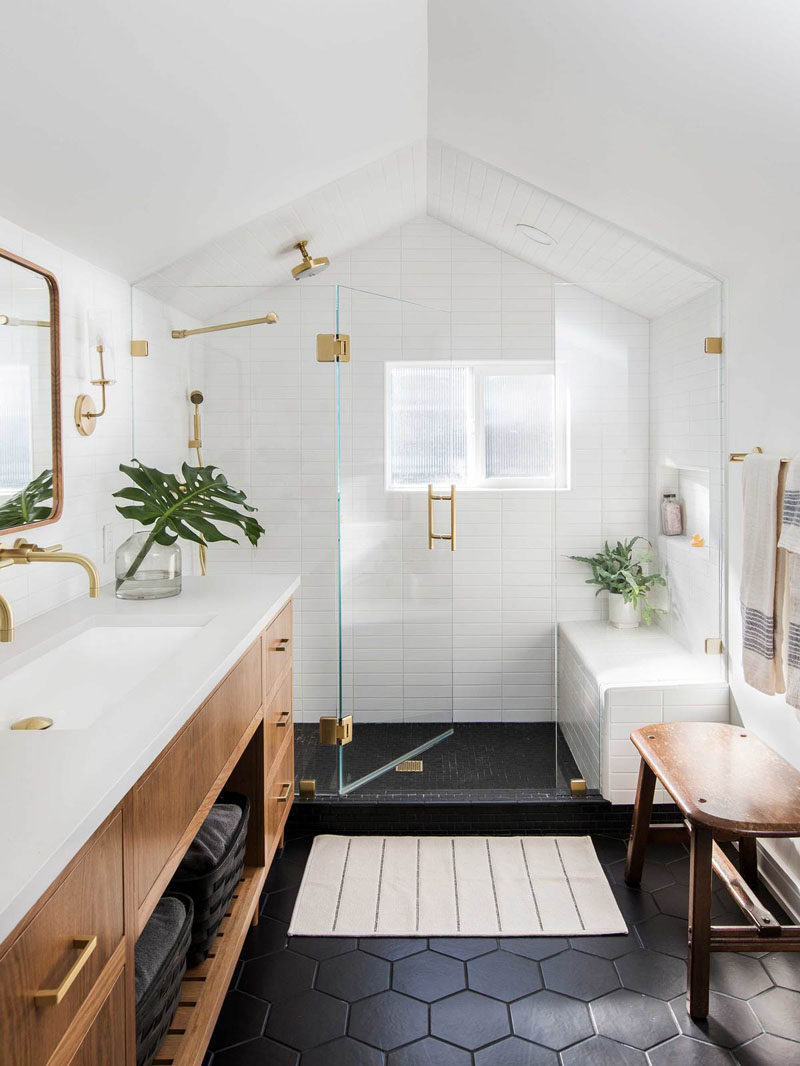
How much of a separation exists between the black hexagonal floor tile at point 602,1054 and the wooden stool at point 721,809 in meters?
0.22

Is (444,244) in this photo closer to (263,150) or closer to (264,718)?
(263,150)

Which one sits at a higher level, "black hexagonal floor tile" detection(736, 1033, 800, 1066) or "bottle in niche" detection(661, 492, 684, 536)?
"bottle in niche" detection(661, 492, 684, 536)

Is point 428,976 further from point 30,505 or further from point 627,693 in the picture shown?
point 30,505

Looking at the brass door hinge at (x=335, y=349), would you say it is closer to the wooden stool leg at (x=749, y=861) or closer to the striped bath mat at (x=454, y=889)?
the striped bath mat at (x=454, y=889)

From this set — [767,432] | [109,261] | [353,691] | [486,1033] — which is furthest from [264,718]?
[767,432]

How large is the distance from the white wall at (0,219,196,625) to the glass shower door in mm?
624

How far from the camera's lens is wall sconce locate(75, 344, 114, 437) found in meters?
2.49

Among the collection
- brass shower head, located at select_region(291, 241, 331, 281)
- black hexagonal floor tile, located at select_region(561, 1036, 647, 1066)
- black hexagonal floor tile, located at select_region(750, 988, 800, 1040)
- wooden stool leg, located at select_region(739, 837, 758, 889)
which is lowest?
black hexagonal floor tile, located at select_region(561, 1036, 647, 1066)

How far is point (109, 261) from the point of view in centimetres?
266

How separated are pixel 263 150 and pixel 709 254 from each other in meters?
1.52

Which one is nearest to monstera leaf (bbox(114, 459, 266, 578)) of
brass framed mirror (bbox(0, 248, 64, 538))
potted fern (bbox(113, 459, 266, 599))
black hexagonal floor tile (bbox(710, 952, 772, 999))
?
potted fern (bbox(113, 459, 266, 599))

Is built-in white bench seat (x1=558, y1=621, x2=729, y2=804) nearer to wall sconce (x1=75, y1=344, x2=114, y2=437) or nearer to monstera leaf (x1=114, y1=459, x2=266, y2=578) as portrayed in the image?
monstera leaf (x1=114, y1=459, x2=266, y2=578)

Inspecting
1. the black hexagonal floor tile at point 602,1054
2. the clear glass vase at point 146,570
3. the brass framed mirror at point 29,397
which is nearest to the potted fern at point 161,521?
the clear glass vase at point 146,570

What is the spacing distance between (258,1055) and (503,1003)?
616 millimetres
